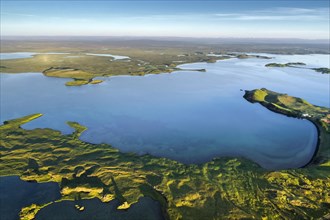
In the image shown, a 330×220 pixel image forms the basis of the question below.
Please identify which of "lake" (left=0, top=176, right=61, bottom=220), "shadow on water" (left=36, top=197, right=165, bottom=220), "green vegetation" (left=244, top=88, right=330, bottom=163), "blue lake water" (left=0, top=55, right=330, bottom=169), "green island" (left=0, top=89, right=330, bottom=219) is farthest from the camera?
"green vegetation" (left=244, top=88, right=330, bottom=163)

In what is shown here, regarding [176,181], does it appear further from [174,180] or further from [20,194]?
[20,194]

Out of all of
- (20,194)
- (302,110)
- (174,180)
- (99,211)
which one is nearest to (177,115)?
(174,180)

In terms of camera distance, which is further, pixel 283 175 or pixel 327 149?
pixel 327 149

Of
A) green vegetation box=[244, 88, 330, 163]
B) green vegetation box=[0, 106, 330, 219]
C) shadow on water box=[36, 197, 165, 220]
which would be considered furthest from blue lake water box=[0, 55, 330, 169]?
shadow on water box=[36, 197, 165, 220]

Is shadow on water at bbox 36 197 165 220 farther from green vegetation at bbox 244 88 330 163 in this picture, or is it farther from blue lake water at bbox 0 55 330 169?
green vegetation at bbox 244 88 330 163

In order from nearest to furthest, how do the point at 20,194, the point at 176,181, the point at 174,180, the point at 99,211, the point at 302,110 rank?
the point at 99,211 < the point at 20,194 < the point at 176,181 < the point at 174,180 < the point at 302,110

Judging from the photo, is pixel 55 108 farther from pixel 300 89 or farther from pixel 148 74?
pixel 300 89

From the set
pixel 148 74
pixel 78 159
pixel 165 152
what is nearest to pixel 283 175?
pixel 165 152
